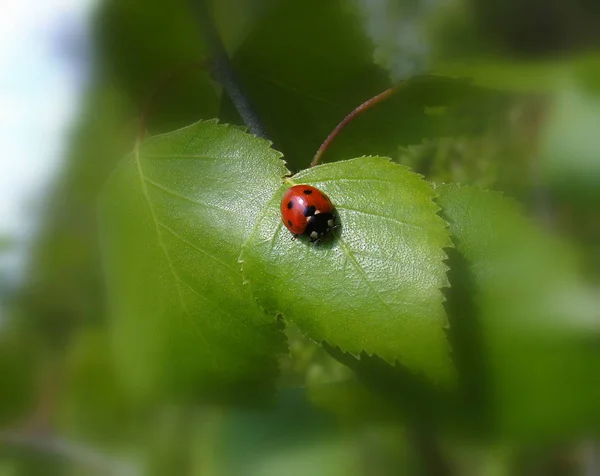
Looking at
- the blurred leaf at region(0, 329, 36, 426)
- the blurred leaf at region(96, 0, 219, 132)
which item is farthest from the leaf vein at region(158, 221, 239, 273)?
the blurred leaf at region(0, 329, 36, 426)

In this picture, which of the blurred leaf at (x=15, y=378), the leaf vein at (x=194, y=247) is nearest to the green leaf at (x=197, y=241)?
the leaf vein at (x=194, y=247)

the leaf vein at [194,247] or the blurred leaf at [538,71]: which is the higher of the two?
the leaf vein at [194,247]

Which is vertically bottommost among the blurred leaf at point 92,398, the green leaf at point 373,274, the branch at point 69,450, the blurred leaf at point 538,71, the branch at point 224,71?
the branch at point 69,450

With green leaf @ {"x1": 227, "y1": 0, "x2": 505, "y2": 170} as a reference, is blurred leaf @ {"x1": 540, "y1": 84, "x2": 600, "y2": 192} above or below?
below

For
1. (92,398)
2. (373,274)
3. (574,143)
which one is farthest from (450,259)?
(92,398)

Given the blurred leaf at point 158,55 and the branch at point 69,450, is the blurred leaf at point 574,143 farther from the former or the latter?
the branch at point 69,450

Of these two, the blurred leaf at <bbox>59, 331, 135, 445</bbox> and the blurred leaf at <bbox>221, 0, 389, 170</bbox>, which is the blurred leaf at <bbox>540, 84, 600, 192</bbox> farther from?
the blurred leaf at <bbox>59, 331, 135, 445</bbox>

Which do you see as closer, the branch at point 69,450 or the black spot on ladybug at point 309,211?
the black spot on ladybug at point 309,211

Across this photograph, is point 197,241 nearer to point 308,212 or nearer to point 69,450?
point 308,212
